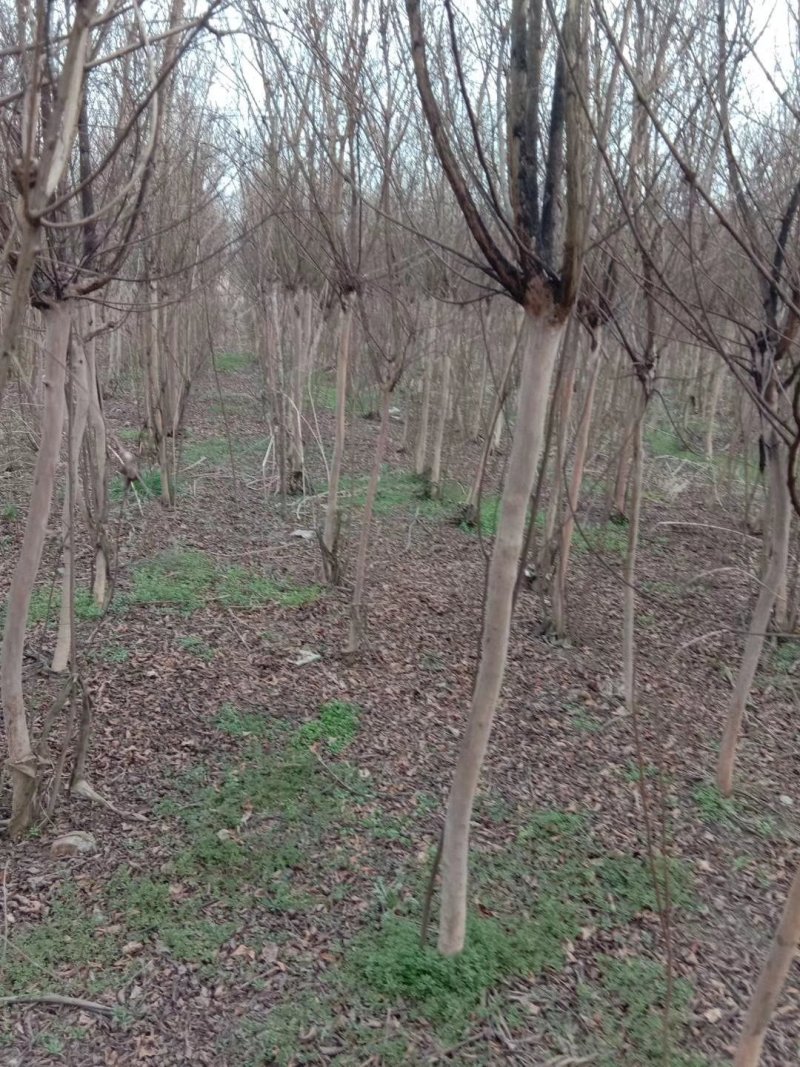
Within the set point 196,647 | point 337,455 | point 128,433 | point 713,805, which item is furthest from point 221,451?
point 713,805

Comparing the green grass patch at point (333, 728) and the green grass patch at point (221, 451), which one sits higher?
the green grass patch at point (221, 451)

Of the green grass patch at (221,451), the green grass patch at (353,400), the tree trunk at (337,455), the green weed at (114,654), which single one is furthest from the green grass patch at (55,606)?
the green grass patch at (353,400)

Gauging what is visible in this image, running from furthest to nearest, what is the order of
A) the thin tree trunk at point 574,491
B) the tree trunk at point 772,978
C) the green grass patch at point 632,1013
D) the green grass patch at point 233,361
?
the green grass patch at point 233,361 → the thin tree trunk at point 574,491 → the green grass patch at point 632,1013 → the tree trunk at point 772,978

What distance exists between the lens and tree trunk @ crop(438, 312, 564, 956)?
2.23 meters

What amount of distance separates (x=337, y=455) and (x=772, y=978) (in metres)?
4.62

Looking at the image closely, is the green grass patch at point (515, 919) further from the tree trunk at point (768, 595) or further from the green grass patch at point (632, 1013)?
the tree trunk at point (768, 595)

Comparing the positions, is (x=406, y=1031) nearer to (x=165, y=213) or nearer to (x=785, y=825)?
(x=785, y=825)

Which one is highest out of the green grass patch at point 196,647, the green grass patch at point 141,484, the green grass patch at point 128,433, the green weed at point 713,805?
the green grass patch at point 128,433

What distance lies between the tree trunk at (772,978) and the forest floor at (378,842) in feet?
0.77

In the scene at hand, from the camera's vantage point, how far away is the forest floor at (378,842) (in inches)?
105

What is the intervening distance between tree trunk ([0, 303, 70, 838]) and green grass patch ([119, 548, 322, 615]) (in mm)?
2337

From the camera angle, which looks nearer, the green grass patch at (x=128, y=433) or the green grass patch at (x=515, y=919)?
the green grass patch at (x=515, y=919)

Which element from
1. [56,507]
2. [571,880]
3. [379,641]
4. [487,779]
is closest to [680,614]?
[379,641]

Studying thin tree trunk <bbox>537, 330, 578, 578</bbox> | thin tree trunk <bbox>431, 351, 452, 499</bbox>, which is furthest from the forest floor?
thin tree trunk <bbox>431, 351, 452, 499</bbox>
